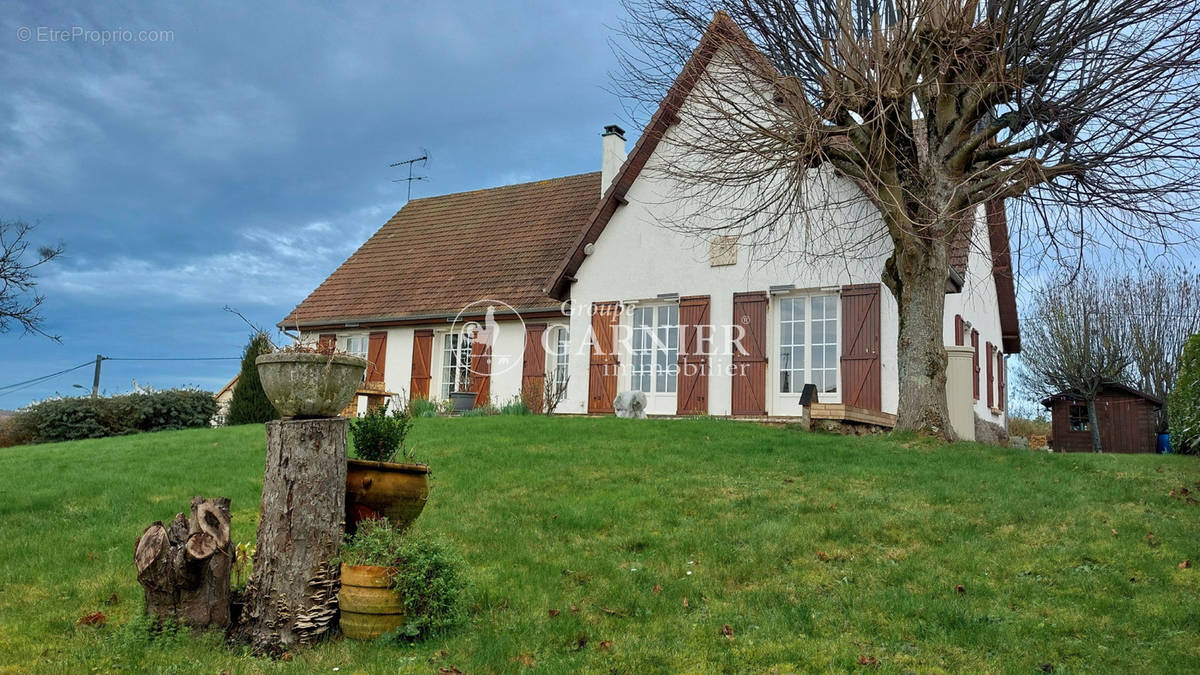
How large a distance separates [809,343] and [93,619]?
1181 centimetres

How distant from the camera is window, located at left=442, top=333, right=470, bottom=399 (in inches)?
744

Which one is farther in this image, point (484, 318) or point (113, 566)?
point (484, 318)

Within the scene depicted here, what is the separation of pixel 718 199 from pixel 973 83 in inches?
207

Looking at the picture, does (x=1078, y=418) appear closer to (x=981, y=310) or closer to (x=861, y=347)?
(x=981, y=310)

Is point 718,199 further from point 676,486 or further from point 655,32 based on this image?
point 676,486

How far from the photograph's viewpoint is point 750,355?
15203 mm

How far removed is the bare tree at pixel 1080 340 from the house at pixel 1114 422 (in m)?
0.28

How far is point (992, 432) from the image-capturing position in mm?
17875

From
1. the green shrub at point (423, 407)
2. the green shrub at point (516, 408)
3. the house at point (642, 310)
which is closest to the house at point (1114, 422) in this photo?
the house at point (642, 310)

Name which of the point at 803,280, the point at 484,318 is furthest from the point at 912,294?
the point at 484,318

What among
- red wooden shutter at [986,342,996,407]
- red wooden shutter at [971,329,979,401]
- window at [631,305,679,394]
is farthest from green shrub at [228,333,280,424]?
red wooden shutter at [986,342,996,407]

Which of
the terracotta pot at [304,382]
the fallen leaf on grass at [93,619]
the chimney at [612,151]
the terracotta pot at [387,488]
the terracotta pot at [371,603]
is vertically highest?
the chimney at [612,151]

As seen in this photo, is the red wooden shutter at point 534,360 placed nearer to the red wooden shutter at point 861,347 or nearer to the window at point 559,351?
the window at point 559,351

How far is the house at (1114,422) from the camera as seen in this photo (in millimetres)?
26375
